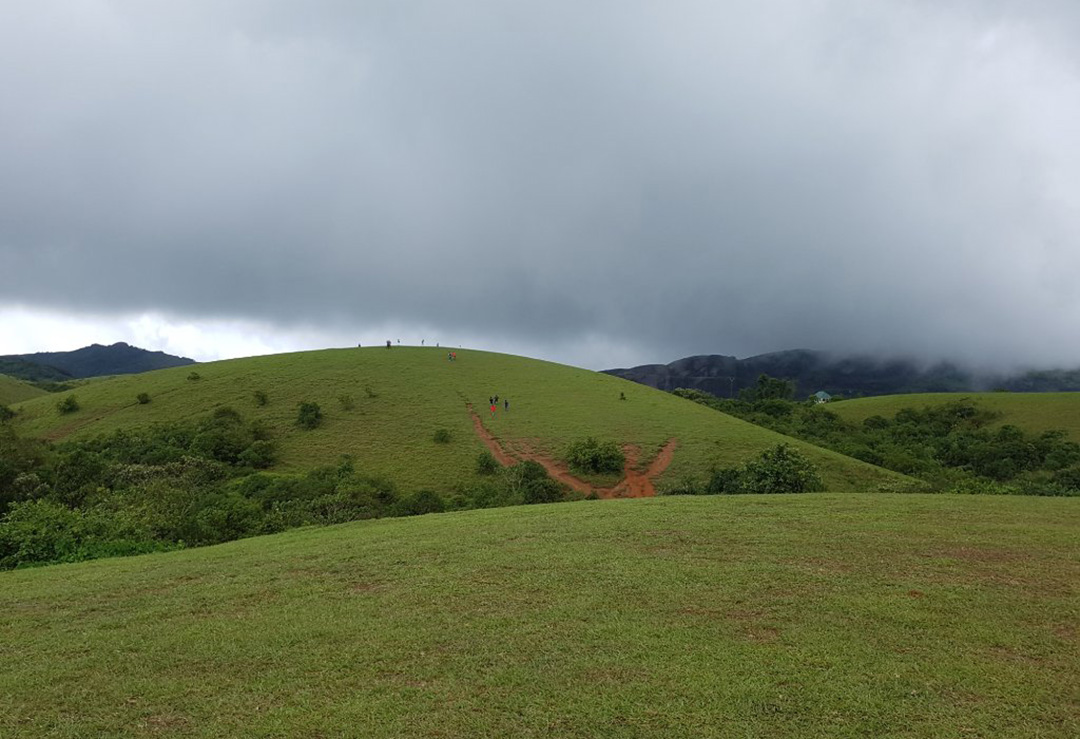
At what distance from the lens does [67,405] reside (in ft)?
189

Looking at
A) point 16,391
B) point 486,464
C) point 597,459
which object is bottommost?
point 486,464

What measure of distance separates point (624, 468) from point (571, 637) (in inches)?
1413

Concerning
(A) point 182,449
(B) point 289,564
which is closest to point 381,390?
(A) point 182,449

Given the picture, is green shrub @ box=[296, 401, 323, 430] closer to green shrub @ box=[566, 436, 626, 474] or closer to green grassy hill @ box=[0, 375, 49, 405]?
green shrub @ box=[566, 436, 626, 474]

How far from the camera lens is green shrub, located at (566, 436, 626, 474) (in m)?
42.5

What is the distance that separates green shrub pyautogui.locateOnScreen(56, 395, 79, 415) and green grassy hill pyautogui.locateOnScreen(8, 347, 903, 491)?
781 mm

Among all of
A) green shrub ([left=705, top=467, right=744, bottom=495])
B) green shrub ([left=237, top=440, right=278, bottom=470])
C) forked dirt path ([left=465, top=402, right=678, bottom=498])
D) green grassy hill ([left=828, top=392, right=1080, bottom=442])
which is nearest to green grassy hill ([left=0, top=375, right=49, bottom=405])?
green shrub ([left=237, top=440, right=278, bottom=470])

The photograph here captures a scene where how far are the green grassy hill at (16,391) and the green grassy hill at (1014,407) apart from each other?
402 feet

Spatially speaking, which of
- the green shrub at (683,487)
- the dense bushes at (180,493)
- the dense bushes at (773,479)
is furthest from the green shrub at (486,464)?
the dense bushes at (773,479)

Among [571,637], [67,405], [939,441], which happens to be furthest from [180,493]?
[939,441]

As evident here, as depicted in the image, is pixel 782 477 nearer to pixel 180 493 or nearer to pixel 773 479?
pixel 773 479

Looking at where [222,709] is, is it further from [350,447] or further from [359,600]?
[350,447]

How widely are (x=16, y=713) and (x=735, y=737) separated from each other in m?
7.49

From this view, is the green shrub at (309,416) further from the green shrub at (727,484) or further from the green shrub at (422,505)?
the green shrub at (727,484)
